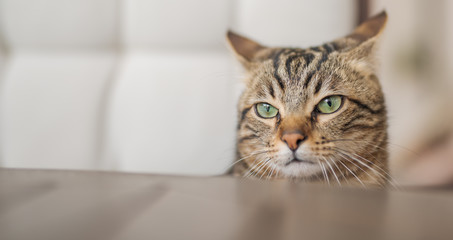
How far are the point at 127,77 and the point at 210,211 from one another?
0.39 m

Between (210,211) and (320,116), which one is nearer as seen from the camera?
(210,211)

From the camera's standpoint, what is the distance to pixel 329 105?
0.55 m

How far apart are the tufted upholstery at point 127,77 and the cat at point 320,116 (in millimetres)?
61

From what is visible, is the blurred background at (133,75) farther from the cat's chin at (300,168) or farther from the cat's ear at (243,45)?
the cat's chin at (300,168)

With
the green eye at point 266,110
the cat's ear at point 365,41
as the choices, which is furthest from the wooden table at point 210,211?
the cat's ear at point 365,41

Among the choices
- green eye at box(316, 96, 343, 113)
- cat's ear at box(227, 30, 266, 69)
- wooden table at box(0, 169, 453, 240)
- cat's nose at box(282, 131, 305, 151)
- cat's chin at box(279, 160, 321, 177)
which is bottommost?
wooden table at box(0, 169, 453, 240)

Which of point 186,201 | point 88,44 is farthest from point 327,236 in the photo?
point 88,44

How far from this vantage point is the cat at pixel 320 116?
0.53 m

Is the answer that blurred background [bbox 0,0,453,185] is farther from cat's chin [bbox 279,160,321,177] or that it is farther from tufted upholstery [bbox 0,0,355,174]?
cat's chin [bbox 279,160,321,177]

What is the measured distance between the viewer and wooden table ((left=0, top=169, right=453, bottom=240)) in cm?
34

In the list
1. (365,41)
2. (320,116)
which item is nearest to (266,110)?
(320,116)

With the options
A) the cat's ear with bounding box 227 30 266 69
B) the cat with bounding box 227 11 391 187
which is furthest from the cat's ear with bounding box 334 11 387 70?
the cat's ear with bounding box 227 30 266 69

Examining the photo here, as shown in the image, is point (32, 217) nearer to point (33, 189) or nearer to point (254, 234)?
point (33, 189)

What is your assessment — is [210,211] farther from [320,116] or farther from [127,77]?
[127,77]
